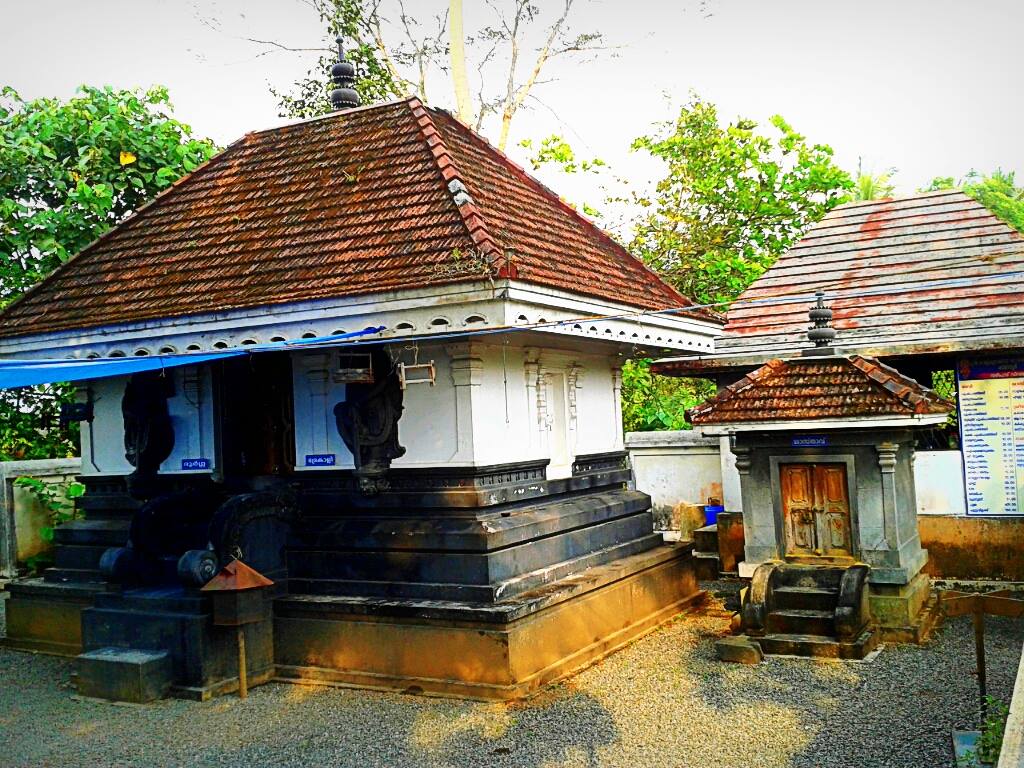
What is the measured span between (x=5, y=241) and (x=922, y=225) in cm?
1221

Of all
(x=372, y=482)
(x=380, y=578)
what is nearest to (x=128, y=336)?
(x=372, y=482)

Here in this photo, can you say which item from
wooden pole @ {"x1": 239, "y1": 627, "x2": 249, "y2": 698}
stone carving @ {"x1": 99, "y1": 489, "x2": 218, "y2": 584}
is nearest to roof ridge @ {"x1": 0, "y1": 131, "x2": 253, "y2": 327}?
stone carving @ {"x1": 99, "y1": 489, "x2": 218, "y2": 584}

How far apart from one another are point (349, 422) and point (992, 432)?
7010 millimetres

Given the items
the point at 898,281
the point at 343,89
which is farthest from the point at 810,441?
the point at 343,89

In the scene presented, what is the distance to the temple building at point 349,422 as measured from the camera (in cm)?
755

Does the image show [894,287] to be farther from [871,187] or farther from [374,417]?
[871,187]

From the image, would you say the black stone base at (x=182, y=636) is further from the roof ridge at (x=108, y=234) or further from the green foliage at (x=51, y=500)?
the green foliage at (x=51, y=500)

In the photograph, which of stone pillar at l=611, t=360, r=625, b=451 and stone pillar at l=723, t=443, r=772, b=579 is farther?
stone pillar at l=611, t=360, r=625, b=451

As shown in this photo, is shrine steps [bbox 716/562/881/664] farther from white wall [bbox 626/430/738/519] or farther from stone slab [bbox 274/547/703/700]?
white wall [bbox 626/430/738/519]

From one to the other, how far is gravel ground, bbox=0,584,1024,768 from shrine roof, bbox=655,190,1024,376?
375 centimetres

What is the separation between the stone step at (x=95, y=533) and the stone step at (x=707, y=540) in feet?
22.1

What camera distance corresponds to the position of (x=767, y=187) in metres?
19.0

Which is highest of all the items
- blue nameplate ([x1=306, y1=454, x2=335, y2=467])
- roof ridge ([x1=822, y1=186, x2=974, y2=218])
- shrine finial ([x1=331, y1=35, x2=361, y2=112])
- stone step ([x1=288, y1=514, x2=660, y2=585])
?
shrine finial ([x1=331, y1=35, x2=361, y2=112])

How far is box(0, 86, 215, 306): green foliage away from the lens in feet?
43.5
